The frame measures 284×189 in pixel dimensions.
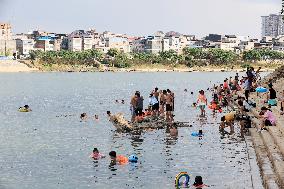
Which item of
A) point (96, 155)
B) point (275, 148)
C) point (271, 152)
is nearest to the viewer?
point (271, 152)

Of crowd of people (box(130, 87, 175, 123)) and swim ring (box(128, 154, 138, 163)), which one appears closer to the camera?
swim ring (box(128, 154, 138, 163))

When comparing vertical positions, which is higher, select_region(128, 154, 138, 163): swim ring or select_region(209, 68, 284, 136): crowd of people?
select_region(209, 68, 284, 136): crowd of people

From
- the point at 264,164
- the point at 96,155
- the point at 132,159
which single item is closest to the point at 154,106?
the point at 96,155

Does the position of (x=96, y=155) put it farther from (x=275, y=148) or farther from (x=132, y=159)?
(x=275, y=148)

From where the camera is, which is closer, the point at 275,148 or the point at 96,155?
the point at 275,148

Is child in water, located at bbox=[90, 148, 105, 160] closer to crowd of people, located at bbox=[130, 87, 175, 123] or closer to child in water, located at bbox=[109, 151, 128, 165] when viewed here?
child in water, located at bbox=[109, 151, 128, 165]

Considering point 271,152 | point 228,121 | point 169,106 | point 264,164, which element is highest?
point 169,106

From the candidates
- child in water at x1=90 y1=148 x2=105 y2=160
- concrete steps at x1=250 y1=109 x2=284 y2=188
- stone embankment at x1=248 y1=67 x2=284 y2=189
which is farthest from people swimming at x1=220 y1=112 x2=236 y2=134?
child in water at x1=90 y1=148 x2=105 y2=160

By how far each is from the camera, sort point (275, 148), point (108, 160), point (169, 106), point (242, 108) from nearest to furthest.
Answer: point (275, 148), point (108, 160), point (242, 108), point (169, 106)

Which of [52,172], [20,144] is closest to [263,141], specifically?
[52,172]

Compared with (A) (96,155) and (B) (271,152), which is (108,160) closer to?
(A) (96,155)

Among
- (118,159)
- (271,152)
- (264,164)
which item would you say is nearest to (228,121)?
(118,159)

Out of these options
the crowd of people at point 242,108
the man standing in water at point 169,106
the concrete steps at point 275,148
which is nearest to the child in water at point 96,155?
the concrete steps at point 275,148

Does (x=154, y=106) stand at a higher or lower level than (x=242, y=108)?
lower
